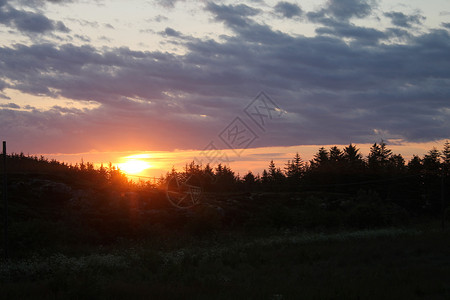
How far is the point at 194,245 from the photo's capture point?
26922mm

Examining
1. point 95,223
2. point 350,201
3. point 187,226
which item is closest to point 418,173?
point 350,201

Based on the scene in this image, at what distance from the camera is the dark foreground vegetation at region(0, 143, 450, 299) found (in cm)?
1368

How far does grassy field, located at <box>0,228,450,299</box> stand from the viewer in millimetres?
12930

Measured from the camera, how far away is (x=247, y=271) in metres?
18.2

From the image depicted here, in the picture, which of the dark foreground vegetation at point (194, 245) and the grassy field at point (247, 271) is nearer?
the grassy field at point (247, 271)

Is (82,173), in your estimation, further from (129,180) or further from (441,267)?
(441,267)

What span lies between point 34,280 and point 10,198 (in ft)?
49.4

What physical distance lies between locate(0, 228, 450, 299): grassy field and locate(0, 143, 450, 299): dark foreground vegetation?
64mm

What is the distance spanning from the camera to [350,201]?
4788 centimetres

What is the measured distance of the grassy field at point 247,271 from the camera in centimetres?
1293

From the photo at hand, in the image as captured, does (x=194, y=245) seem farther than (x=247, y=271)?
Yes

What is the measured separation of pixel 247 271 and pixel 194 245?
925 cm

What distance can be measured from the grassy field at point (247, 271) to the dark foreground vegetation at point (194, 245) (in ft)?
0.21

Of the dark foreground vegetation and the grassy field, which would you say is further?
the dark foreground vegetation
